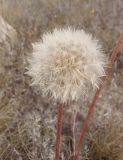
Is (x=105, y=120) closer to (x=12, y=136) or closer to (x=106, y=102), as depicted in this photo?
(x=106, y=102)

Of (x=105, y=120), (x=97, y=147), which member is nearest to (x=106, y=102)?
(x=105, y=120)

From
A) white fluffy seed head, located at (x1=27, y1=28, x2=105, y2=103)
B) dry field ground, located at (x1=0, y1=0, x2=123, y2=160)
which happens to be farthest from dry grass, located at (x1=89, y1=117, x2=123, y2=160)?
white fluffy seed head, located at (x1=27, y1=28, x2=105, y2=103)

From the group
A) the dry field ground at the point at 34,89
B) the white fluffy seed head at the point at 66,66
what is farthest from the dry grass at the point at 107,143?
the white fluffy seed head at the point at 66,66

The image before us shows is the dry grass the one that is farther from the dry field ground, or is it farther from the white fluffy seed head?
the white fluffy seed head

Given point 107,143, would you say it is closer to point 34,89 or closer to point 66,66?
point 34,89

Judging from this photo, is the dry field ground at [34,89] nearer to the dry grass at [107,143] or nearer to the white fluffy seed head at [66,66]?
the dry grass at [107,143]

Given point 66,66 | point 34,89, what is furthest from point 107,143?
point 66,66
